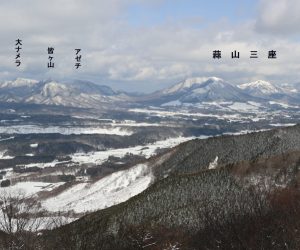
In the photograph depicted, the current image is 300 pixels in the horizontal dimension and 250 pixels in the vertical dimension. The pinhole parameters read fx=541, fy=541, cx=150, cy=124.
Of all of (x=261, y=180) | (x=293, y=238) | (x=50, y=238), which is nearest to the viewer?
(x=293, y=238)

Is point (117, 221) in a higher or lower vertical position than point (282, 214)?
lower

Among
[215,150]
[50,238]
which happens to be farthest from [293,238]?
[215,150]

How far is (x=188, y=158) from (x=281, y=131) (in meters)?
34.6

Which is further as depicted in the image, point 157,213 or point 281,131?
point 281,131

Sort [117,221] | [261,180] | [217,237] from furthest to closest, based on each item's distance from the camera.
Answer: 1. [261,180]
2. [117,221]
3. [217,237]

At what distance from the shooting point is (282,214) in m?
70.6

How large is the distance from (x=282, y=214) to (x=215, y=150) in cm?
12218

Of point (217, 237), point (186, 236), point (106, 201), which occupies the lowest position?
point (106, 201)

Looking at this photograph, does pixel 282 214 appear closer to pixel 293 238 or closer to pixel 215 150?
pixel 293 238

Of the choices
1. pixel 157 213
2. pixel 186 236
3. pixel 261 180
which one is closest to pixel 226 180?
pixel 261 180

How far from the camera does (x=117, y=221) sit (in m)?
124

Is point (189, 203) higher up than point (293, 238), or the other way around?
point (293, 238)

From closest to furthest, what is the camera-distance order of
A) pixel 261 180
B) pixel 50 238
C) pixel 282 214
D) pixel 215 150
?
pixel 282 214 < pixel 50 238 < pixel 261 180 < pixel 215 150

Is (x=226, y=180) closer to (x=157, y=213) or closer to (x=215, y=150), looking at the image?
(x=157, y=213)
